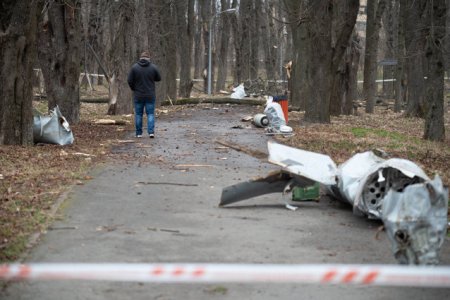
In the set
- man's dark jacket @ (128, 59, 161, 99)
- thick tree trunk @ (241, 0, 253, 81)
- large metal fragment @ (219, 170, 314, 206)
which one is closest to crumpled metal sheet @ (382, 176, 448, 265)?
large metal fragment @ (219, 170, 314, 206)

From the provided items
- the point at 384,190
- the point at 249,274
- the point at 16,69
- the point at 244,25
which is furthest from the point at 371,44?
the point at 249,274

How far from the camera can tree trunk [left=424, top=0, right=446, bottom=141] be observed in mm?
18141

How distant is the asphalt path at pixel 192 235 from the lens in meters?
5.84

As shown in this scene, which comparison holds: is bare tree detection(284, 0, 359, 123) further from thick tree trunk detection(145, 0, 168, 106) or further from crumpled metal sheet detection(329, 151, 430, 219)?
crumpled metal sheet detection(329, 151, 430, 219)

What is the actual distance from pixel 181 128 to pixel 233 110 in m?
8.56

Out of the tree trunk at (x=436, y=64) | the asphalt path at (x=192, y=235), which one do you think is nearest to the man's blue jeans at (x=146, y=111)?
the asphalt path at (x=192, y=235)

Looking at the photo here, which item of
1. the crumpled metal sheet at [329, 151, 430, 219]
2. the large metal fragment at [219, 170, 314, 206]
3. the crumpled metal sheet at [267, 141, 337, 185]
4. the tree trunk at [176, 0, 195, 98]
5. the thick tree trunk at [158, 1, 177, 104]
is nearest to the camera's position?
the crumpled metal sheet at [329, 151, 430, 219]

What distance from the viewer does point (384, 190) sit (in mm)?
8477

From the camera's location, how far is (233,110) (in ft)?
93.8

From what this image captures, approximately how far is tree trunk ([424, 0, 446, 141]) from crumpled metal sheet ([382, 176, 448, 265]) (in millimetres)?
12606

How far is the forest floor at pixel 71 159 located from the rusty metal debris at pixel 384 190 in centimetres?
254

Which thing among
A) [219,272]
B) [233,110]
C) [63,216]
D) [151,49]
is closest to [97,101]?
[151,49]

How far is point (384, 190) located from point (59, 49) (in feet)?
41.0

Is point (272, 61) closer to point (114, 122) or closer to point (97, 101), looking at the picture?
point (97, 101)
